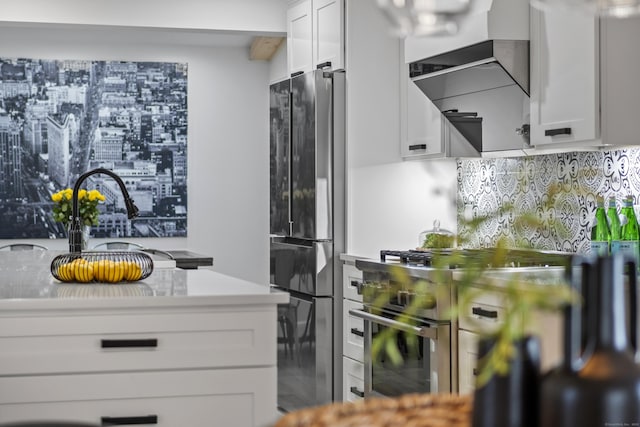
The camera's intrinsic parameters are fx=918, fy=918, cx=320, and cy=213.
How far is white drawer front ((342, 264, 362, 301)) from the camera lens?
4.84 meters

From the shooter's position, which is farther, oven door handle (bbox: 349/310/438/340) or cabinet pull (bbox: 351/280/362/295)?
cabinet pull (bbox: 351/280/362/295)

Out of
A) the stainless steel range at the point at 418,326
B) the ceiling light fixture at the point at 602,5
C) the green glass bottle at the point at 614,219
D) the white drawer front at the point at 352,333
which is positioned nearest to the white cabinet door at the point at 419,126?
the stainless steel range at the point at 418,326

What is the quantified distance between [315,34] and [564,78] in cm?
224

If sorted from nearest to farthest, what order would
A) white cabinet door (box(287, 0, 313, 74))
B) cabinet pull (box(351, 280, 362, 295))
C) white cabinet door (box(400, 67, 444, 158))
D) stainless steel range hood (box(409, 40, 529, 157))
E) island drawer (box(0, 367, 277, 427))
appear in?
1. island drawer (box(0, 367, 277, 427))
2. stainless steel range hood (box(409, 40, 529, 157))
3. cabinet pull (box(351, 280, 362, 295))
4. white cabinet door (box(400, 67, 444, 158))
5. white cabinet door (box(287, 0, 313, 74))

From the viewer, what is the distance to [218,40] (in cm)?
783

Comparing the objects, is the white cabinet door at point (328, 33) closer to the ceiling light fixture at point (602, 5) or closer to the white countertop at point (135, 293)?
the white countertop at point (135, 293)

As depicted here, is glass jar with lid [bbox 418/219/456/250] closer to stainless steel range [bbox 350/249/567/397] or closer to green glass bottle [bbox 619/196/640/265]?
stainless steel range [bbox 350/249/567/397]

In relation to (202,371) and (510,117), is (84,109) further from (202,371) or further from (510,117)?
(202,371)

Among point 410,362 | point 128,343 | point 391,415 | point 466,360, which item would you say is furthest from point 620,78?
point 391,415

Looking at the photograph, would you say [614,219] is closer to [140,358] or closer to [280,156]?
[140,358]

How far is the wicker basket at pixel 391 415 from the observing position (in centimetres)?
111

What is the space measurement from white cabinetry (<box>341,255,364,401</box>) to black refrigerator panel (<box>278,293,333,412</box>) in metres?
0.10

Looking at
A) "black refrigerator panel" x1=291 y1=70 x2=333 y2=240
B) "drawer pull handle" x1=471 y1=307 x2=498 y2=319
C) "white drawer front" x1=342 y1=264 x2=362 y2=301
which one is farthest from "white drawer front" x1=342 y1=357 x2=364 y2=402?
"drawer pull handle" x1=471 y1=307 x2=498 y2=319

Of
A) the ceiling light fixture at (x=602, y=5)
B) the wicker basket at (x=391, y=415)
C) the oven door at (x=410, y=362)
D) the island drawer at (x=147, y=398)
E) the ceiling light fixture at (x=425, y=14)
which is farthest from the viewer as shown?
the oven door at (x=410, y=362)
